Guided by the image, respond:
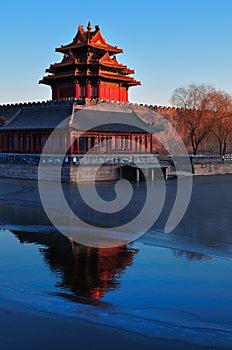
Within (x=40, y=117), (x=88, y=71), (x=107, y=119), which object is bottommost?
(x=107, y=119)

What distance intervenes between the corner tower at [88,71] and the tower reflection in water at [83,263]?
1030 inches

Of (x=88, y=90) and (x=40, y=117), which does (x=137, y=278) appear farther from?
(x=88, y=90)

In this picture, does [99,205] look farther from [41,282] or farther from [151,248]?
[41,282]

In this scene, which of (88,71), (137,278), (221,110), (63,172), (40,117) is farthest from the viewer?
(221,110)

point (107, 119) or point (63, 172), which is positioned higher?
point (107, 119)

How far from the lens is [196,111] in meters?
43.4

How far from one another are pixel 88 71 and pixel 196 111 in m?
11.6

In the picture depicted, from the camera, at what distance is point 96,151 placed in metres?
32.8

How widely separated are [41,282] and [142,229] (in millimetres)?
5772

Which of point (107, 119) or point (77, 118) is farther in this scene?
point (107, 119)

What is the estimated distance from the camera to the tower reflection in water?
8.75 metres

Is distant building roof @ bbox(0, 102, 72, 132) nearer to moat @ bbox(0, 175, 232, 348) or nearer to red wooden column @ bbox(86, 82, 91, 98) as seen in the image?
red wooden column @ bbox(86, 82, 91, 98)

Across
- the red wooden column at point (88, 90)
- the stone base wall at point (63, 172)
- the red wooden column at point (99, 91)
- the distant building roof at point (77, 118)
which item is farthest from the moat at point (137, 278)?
the red wooden column at point (99, 91)

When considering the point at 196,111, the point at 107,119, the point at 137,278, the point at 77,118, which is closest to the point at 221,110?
the point at 196,111
